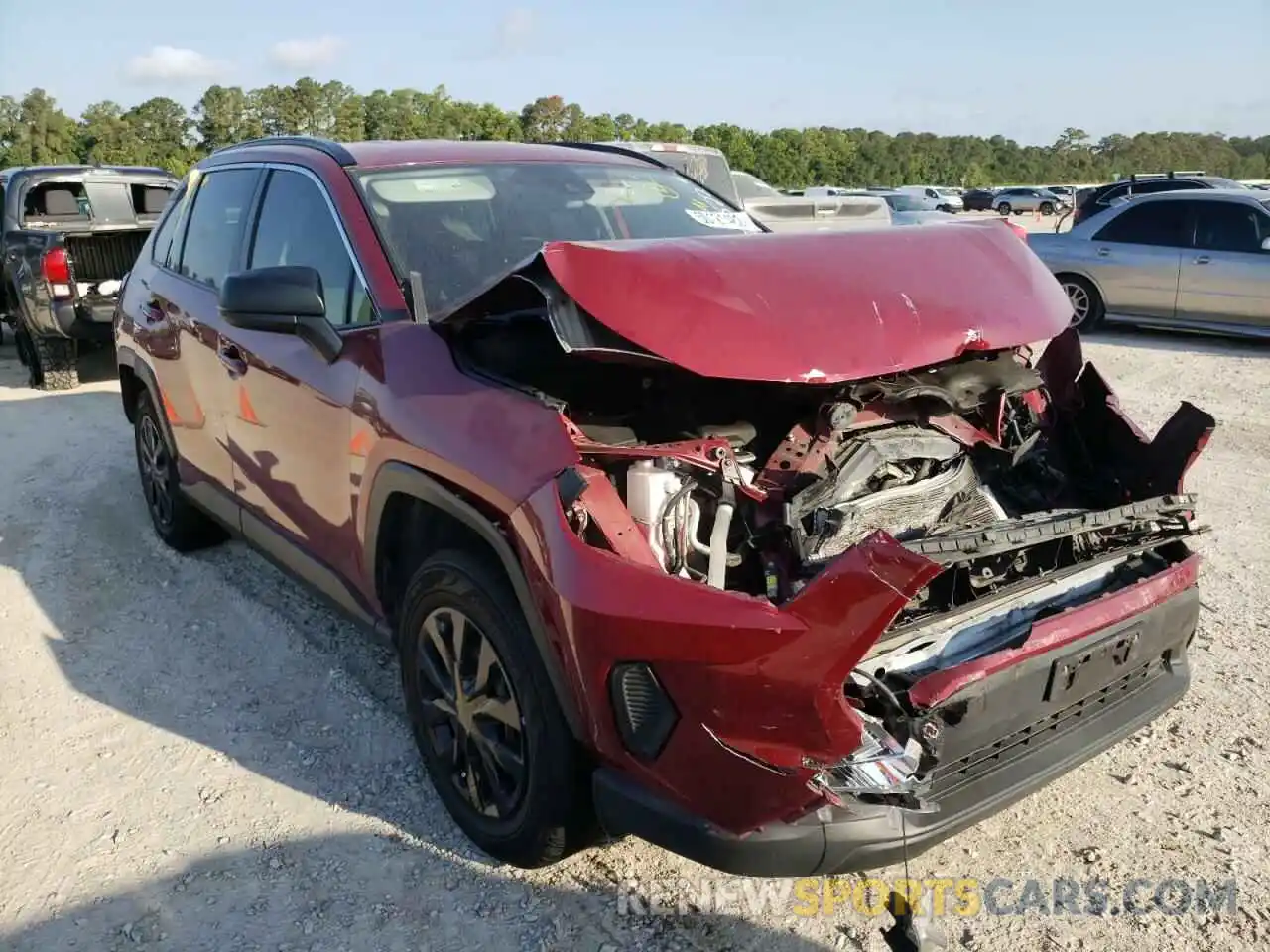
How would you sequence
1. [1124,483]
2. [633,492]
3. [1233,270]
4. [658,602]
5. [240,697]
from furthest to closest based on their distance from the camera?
1. [1233,270]
2. [240,697]
3. [1124,483]
4. [633,492]
5. [658,602]

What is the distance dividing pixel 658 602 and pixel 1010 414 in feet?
5.66

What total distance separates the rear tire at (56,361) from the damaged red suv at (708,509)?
6.56 metres

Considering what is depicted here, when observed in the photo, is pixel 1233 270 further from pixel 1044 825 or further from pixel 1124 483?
pixel 1044 825

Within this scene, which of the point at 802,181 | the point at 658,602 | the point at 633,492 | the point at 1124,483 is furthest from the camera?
the point at 802,181

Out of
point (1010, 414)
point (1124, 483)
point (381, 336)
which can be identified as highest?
point (381, 336)

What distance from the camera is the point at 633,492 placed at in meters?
2.37

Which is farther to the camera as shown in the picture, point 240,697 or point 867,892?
point 240,697

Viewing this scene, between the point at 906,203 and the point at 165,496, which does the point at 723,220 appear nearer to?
the point at 165,496

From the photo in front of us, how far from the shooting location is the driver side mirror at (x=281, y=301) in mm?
2900

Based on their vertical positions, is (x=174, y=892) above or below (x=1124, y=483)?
below

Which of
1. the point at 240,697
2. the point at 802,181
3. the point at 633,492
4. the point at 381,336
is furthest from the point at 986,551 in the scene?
the point at 802,181

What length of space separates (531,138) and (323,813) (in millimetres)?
52650

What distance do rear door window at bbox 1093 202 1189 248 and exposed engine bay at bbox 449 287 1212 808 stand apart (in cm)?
867

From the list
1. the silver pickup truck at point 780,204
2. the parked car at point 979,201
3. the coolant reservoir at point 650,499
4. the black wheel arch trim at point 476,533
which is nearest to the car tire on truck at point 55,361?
the silver pickup truck at point 780,204
